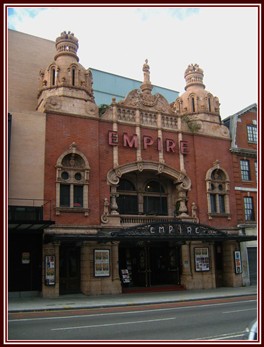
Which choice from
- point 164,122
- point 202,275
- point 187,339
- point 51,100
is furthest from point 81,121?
point 187,339

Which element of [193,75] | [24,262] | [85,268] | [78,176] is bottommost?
[85,268]

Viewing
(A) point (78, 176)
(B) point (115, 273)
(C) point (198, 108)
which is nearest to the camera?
(B) point (115, 273)

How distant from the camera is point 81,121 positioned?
91.3 ft

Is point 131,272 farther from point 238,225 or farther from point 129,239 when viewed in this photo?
point 238,225

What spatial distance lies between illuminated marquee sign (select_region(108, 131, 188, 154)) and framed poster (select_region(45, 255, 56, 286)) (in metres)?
9.25

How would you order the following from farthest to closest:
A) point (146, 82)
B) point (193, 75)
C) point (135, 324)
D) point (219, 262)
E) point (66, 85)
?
point (193, 75)
point (146, 82)
point (219, 262)
point (66, 85)
point (135, 324)

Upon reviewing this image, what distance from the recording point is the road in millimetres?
11651

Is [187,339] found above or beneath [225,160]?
beneath

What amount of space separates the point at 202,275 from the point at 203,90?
640 inches

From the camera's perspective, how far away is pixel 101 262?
26172 mm

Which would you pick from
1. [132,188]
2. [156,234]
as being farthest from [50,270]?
[132,188]

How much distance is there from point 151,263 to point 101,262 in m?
6.08

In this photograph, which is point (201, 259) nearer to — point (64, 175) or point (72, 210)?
point (72, 210)

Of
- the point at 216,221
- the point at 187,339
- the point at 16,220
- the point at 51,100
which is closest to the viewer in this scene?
the point at 187,339
